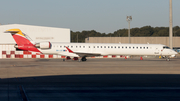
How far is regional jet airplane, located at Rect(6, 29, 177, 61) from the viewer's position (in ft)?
108

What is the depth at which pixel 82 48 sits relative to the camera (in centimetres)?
3384

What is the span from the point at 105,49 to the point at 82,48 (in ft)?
11.4

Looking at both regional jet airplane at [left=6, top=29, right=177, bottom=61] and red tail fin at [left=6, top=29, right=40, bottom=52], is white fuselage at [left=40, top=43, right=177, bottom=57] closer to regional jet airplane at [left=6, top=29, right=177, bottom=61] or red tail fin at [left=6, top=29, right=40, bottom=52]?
regional jet airplane at [left=6, top=29, right=177, bottom=61]

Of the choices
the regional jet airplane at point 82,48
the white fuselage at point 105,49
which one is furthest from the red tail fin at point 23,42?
the white fuselage at point 105,49

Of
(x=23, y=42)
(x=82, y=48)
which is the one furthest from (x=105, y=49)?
(x=23, y=42)

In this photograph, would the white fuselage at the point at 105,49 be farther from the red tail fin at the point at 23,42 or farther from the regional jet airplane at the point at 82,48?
the red tail fin at the point at 23,42

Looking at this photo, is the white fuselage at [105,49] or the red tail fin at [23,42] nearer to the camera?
the red tail fin at [23,42]

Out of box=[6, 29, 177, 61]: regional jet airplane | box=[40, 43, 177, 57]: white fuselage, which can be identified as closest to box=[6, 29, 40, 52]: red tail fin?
box=[6, 29, 177, 61]: regional jet airplane

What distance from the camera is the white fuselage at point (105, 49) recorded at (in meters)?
33.1

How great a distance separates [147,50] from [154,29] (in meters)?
90.0

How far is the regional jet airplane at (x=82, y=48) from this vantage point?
32.8 m

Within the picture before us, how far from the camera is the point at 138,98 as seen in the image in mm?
8648

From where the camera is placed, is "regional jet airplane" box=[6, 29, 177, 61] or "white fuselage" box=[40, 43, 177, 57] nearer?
"regional jet airplane" box=[6, 29, 177, 61]

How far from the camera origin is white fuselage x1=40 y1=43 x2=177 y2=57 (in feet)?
109
